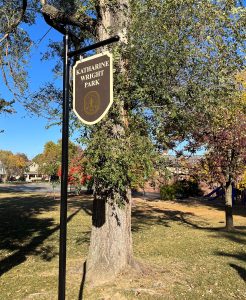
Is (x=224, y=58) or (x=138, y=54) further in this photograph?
(x=224, y=58)

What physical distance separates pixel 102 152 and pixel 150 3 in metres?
3.09

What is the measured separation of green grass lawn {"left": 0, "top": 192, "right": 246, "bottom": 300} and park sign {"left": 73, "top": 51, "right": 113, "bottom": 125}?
376 centimetres

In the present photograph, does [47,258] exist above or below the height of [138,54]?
below

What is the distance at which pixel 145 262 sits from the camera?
8758 mm

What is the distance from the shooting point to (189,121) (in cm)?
784

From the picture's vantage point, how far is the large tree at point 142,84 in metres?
6.60

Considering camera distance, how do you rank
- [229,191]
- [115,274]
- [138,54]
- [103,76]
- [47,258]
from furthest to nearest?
[229,191]
[47,258]
[115,274]
[138,54]
[103,76]

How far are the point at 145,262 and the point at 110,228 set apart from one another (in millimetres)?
1645

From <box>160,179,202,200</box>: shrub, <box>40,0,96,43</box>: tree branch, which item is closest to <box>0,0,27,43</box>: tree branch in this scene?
<box>40,0,96,43</box>: tree branch

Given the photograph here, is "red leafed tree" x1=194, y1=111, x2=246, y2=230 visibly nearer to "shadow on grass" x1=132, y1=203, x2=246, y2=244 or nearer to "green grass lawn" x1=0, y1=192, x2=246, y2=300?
"shadow on grass" x1=132, y1=203, x2=246, y2=244

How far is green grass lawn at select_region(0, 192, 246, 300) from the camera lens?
22.3 ft

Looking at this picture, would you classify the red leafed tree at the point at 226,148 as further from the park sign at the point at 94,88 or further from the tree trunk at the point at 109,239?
the park sign at the point at 94,88

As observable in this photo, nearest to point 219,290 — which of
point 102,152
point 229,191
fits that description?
point 102,152

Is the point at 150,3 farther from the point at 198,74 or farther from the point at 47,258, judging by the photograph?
the point at 47,258
